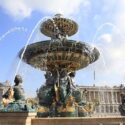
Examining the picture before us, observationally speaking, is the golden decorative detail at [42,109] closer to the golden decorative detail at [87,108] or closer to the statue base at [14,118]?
the golden decorative detail at [87,108]

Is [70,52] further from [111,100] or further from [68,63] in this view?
[111,100]

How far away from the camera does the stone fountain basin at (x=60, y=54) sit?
56.5ft

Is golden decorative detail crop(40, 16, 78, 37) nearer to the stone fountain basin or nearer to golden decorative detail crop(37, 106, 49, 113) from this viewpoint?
the stone fountain basin

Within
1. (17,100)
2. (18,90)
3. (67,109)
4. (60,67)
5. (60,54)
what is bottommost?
(67,109)

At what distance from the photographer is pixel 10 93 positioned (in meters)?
10.0

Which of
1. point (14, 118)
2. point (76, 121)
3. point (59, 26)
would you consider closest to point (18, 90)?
point (14, 118)

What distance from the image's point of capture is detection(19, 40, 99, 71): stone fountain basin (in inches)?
678

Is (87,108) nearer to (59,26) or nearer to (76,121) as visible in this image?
(59,26)

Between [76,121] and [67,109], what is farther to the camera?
[67,109]

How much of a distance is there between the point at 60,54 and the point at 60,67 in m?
1.40

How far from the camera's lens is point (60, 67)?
18.8m

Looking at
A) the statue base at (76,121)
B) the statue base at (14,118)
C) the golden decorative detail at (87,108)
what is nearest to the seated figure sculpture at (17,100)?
the statue base at (14,118)

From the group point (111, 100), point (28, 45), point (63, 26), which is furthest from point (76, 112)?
point (111, 100)

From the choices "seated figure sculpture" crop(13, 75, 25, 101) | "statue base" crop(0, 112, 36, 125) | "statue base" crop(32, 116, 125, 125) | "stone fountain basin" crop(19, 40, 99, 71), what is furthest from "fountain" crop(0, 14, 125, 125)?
"statue base" crop(0, 112, 36, 125)
